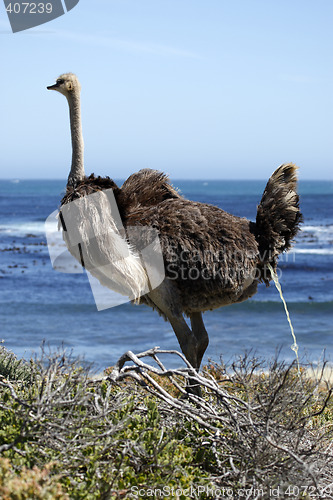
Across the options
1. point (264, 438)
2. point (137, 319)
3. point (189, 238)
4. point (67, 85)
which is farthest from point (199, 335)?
point (137, 319)

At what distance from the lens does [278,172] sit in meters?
5.35

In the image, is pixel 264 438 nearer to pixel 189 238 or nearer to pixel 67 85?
pixel 189 238

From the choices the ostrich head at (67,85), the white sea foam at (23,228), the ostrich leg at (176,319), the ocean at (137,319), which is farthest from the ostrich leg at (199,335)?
the white sea foam at (23,228)

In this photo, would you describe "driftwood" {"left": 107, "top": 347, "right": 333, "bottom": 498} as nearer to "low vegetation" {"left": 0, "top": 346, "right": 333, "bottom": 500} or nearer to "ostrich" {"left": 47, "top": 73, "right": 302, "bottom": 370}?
"low vegetation" {"left": 0, "top": 346, "right": 333, "bottom": 500}

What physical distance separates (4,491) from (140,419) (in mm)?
1025

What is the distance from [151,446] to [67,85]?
3.16 meters

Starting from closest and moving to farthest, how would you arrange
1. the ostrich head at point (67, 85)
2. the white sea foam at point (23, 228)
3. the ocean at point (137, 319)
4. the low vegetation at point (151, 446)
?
1. the low vegetation at point (151, 446)
2. the ostrich head at point (67, 85)
3. the ocean at point (137, 319)
4. the white sea foam at point (23, 228)

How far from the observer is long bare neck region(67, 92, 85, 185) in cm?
500

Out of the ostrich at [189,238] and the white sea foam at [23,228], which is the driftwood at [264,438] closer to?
the ostrich at [189,238]

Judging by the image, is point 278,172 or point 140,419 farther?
point 278,172

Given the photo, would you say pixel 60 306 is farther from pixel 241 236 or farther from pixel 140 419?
pixel 140 419

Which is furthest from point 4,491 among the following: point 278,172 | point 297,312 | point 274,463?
point 297,312

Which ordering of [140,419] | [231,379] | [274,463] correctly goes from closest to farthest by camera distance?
1. [274,463]
2. [140,419]
3. [231,379]

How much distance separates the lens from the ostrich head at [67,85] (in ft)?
17.5
